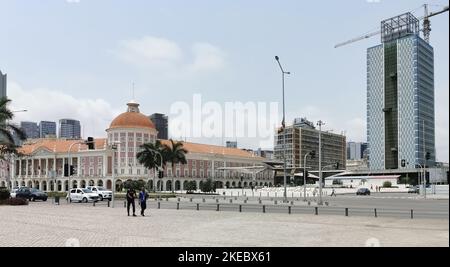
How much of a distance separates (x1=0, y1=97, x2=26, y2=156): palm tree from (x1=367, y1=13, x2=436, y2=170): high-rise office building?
411ft

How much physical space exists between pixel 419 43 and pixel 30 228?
149 m

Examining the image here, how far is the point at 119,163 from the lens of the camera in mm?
121250

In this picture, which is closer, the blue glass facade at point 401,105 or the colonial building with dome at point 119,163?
the colonial building with dome at point 119,163

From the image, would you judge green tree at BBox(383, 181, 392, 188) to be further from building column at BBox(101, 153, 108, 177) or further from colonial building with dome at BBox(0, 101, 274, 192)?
building column at BBox(101, 153, 108, 177)

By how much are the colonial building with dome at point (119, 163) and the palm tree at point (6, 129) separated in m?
58.7

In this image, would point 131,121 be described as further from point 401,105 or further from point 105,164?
point 401,105

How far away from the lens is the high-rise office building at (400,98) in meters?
152

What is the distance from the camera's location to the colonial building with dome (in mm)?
121375

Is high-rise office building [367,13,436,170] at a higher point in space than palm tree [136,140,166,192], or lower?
higher

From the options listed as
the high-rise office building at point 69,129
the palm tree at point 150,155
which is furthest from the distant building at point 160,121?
the palm tree at point 150,155

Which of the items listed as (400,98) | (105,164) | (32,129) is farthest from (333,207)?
(32,129)

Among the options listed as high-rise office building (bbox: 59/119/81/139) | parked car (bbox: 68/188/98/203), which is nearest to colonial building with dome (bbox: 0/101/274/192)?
high-rise office building (bbox: 59/119/81/139)

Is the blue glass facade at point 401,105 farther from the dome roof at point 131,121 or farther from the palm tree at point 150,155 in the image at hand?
the palm tree at point 150,155
